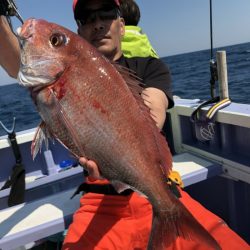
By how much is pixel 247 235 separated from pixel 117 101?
2462 mm

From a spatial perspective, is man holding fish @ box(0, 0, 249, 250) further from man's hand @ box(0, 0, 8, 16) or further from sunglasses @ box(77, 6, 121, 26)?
sunglasses @ box(77, 6, 121, 26)

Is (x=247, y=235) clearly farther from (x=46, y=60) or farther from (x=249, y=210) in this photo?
(x=46, y=60)

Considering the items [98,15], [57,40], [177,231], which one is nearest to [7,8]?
[98,15]

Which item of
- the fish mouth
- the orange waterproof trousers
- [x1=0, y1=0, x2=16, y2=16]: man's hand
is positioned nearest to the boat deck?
the orange waterproof trousers

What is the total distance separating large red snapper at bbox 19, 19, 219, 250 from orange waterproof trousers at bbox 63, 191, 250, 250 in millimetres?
653

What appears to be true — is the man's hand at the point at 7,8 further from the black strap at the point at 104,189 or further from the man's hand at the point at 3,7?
the black strap at the point at 104,189

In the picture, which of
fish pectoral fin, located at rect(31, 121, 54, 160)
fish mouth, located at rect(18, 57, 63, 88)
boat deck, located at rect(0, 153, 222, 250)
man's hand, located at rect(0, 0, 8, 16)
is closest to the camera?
fish mouth, located at rect(18, 57, 63, 88)

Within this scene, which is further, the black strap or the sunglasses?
the sunglasses

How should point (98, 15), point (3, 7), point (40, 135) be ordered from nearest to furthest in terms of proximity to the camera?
1. point (40, 135)
2. point (3, 7)
3. point (98, 15)

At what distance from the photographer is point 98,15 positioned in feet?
9.14

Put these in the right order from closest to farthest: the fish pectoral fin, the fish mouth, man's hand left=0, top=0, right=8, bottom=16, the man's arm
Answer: the fish mouth → the fish pectoral fin → man's hand left=0, top=0, right=8, bottom=16 → the man's arm

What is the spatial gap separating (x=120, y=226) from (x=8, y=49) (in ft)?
5.16

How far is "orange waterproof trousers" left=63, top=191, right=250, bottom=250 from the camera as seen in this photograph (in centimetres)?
244

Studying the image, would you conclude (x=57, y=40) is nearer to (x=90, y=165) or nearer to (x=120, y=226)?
(x=90, y=165)
